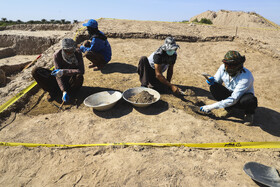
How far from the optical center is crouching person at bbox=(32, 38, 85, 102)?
3.18 m

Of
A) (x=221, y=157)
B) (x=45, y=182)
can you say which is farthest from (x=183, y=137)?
(x=45, y=182)

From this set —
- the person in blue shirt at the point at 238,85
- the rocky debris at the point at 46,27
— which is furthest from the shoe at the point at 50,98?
the rocky debris at the point at 46,27

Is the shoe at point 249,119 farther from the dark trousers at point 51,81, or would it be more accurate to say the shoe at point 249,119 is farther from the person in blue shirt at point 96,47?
the person in blue shirt at point 96,47

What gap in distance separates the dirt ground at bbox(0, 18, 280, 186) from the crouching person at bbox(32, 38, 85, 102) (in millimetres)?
320

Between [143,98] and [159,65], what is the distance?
2.28 ft

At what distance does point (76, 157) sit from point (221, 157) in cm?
190

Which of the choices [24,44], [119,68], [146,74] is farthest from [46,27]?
[146,74]

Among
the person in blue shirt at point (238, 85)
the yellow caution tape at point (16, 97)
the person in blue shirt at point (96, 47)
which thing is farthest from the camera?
the person in blue shirt at point (96, 47)

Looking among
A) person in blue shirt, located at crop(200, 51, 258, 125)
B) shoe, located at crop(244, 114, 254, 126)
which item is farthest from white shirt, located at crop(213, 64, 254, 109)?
shoe, located at crop(244, 114, 254, 126)

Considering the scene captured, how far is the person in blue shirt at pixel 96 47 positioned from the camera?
422 cm

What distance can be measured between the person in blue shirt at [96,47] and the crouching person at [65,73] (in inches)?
44.2

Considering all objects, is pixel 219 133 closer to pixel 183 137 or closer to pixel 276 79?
pixel 183 137

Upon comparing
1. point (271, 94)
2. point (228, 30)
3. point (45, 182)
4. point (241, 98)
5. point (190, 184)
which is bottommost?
point (45, 182)

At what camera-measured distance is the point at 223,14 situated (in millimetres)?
27016
